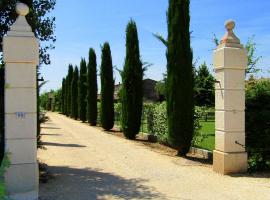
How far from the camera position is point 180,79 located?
13078mm

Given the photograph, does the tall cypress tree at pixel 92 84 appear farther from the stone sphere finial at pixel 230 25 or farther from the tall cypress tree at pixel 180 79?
the stone sphere finial at pixel 230 25

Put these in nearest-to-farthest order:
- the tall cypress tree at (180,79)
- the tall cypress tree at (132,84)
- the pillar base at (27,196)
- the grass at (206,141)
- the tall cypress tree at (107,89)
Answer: the pillar base at (27,196) → the tall cypress tree at (180,79) → the grass at (206,141) → the tall cypress tree at (132,84) → the tall cypress tree at (107,89)

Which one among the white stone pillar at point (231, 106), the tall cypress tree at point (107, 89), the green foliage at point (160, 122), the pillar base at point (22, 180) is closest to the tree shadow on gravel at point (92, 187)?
the pillar base at point (22, 180)

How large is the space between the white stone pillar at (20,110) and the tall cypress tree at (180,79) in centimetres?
642

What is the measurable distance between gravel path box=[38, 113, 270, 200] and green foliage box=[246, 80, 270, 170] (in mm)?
769

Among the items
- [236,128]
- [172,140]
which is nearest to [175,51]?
[172,140]

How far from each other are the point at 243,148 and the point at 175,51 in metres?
4.70

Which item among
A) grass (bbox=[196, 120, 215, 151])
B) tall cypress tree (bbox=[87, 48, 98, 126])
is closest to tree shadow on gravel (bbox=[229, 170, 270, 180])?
Answer: grass (bbox=[196, 120, 215, 151])

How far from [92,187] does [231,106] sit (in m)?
3.97

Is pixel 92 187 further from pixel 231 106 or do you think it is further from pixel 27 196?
pixel 231 106

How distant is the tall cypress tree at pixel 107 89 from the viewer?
25375mm

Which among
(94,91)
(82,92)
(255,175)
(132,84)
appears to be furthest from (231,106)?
(82,92)

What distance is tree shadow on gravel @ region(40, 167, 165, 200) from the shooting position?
744 cm

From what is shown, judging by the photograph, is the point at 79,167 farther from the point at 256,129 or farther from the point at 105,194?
the point at 256,129
